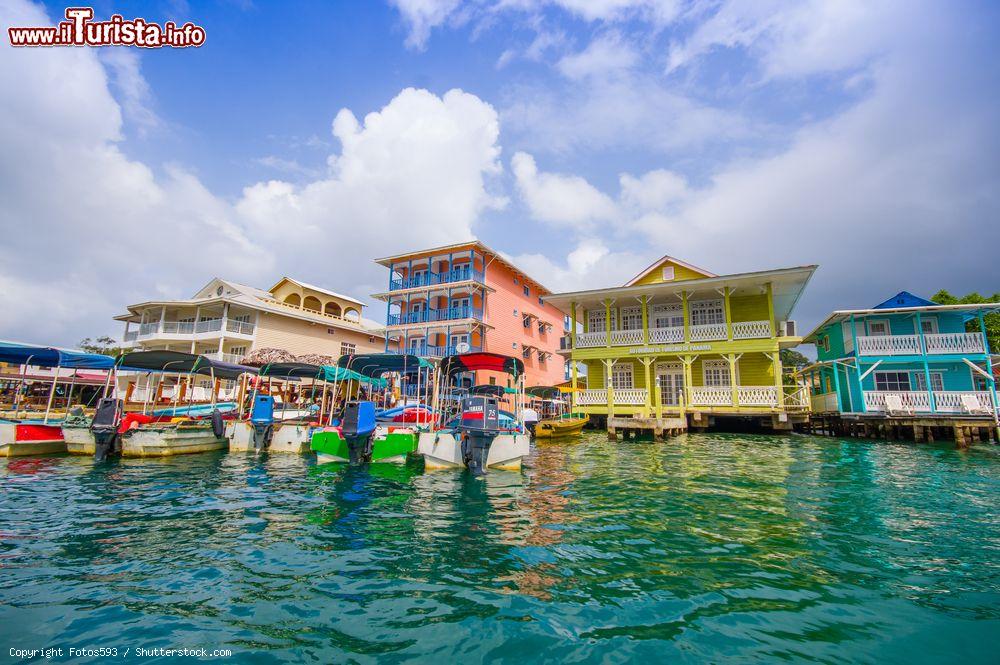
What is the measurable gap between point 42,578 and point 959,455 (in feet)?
73.1

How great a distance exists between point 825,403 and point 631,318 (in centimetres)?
1134

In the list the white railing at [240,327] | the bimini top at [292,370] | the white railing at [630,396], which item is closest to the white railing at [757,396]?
the white railing at [630,396]

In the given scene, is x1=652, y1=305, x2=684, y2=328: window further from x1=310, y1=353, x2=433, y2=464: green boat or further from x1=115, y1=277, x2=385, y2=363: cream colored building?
x1=115, y1=277, x2=385, y2=363: cream colored building

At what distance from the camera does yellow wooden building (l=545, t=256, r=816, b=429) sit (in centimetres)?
2125

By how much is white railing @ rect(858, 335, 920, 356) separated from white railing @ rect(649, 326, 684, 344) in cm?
825

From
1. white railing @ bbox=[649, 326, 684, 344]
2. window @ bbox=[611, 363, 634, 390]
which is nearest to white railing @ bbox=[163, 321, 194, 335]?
window @ bbox=[611, 363, 634, 390]

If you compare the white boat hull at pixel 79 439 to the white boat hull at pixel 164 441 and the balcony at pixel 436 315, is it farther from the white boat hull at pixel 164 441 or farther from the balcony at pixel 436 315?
the balcony at pixel 436 315

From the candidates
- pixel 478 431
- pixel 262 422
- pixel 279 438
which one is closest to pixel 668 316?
pixel 478 431

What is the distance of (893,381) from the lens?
2206 centimetres

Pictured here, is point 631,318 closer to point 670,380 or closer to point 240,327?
point 670,380

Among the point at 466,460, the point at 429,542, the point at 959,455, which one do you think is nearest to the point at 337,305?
the point at 466,460

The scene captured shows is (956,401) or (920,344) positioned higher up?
(920,344)

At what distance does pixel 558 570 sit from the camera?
16.5 feet

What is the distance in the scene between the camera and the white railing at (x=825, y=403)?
22.8m
